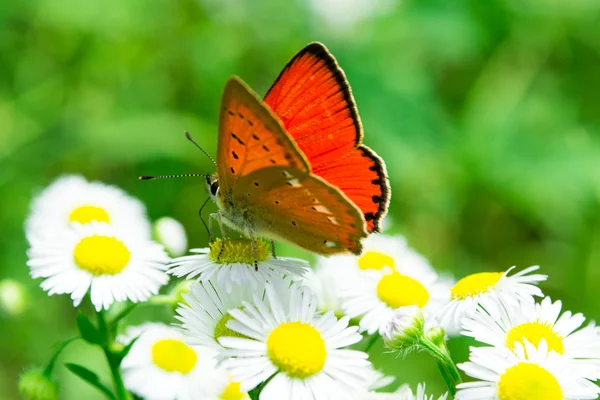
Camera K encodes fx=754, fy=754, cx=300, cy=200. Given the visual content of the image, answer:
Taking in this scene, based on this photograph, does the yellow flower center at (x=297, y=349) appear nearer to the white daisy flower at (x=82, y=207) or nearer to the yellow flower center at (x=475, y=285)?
the yellow flower center at (x=475, y=285)

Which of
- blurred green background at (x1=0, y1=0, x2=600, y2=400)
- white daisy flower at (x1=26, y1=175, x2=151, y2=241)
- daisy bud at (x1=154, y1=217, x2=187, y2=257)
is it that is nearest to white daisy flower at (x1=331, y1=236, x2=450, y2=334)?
daisy bud at (x1=154, y1=217, x2=187, y2=257)

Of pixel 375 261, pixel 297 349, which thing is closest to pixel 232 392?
pixel 297 349

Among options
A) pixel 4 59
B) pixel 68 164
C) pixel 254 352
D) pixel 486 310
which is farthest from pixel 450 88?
pixel 254 352

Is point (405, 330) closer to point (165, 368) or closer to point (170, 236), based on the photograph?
point (165, 368)

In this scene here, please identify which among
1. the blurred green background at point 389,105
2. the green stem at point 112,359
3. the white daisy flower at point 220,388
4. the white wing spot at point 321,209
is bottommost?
the green stem at point 112,359

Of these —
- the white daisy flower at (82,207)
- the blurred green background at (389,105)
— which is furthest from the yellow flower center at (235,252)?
the blurred green background at (389,105)

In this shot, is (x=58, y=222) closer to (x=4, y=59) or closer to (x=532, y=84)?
(x=4, y=59)
